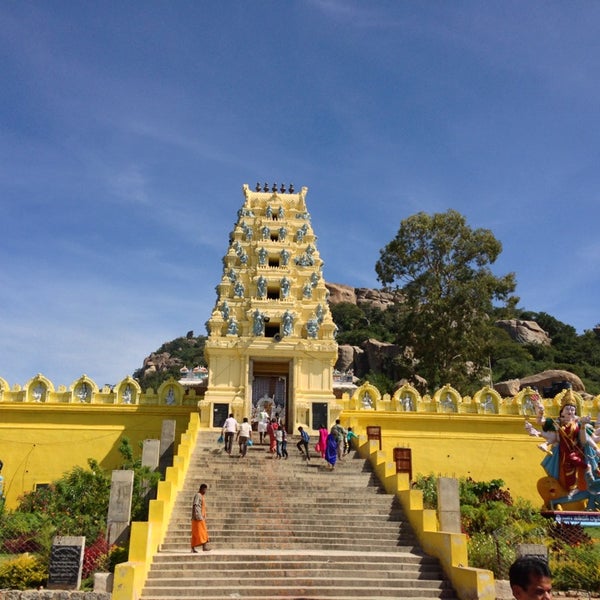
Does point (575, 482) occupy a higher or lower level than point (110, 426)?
lower

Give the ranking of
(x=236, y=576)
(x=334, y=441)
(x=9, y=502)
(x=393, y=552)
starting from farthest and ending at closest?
(x=9, y=502) < (x=334, y=441) < (x=393, y=552) < (x=236, y=576)

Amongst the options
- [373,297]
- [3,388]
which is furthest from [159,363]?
[3,388]

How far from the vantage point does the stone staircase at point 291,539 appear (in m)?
10.9

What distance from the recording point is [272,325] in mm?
23859

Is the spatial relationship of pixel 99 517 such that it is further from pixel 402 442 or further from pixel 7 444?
pixel 402 442

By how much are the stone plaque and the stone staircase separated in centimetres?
120

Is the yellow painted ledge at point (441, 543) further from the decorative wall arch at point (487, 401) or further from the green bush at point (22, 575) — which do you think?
the decorative wall arch at point (487, 401)

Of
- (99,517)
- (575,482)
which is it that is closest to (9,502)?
(99,517)

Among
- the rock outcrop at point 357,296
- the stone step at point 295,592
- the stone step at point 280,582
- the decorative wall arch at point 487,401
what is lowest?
the stone step at point 295,592

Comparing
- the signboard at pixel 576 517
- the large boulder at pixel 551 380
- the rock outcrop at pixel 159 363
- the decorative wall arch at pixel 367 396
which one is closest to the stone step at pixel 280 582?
the signboard at pixel 576 517

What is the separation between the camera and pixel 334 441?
1708 centimetres

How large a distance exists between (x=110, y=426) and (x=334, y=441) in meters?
9.22

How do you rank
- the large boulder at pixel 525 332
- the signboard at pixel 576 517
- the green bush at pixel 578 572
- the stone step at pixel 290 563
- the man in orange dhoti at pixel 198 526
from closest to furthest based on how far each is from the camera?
the green bush at pixel 578 572, the stone step at pixel 290 563, the man in orange dhoti at pixel 198 526, the signboard at pixel 576 517, the large boulder at pixel 525 332

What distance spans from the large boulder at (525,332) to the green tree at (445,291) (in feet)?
104
